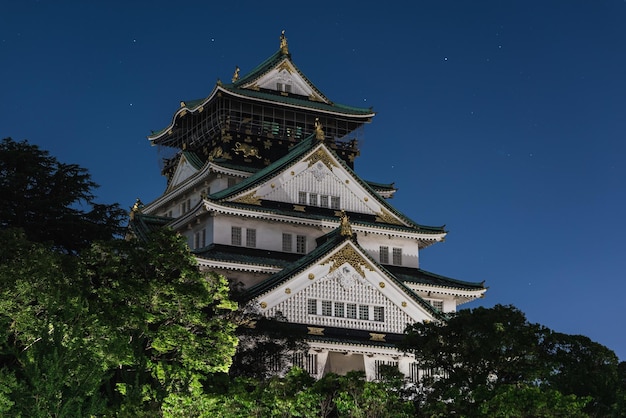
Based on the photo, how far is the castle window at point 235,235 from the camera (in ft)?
209

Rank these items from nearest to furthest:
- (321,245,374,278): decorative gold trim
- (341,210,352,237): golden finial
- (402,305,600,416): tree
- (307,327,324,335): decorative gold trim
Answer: (402,305,600,416): tree < (307,327,324,335): decorative gold trim < (321,245,374,278): decorative gold trim < (341,210,352,237): golden finial

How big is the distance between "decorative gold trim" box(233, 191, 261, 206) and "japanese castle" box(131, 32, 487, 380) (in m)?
A: 0.07

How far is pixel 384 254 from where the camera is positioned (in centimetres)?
6756

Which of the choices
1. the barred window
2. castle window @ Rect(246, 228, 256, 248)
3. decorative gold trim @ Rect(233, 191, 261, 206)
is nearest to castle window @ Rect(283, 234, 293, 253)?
castle window @ Rect(246, 228, 256, 248)

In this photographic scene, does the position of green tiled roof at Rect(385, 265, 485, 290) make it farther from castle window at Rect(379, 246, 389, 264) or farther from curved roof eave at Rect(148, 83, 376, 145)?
curved roof eave at Rect(148, 83, 376, 145)

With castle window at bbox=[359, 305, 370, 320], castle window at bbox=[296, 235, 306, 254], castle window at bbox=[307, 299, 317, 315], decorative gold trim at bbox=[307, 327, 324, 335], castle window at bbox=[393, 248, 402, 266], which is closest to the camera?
decorative gold trim at bbox=[307, 327, 324, 335]

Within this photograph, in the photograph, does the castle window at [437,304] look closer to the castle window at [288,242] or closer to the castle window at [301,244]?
the castle window at [301,244]

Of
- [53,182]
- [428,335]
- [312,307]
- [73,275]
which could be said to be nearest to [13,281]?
[73,275]

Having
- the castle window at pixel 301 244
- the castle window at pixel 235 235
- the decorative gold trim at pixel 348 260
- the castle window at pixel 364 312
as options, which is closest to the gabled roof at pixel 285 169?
the castle window at pixel 235 235

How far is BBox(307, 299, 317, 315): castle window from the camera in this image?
57375 millimetres

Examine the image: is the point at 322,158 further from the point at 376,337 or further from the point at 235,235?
the point at 376,337

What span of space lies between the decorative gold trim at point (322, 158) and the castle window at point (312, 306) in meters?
12.0

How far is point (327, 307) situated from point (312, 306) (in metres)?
0.91

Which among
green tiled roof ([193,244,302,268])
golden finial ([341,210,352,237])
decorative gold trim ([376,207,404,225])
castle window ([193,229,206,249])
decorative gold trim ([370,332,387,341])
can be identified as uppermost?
decorative gold trim ([376,207,404,225])
